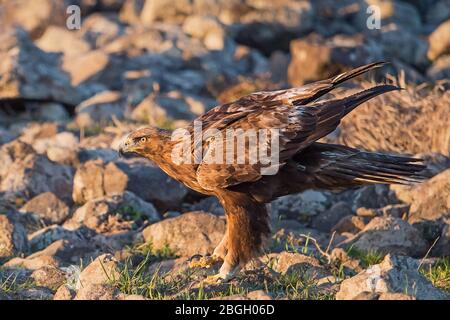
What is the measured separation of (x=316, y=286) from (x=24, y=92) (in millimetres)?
10230

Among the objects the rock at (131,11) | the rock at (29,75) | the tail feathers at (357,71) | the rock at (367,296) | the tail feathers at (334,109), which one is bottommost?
the rock at (367,296)

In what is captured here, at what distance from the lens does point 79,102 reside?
57.8 ft

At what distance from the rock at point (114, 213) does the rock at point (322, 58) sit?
882 cm

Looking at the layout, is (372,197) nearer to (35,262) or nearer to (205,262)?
(205,262)

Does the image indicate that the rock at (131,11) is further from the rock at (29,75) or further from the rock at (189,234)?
the rock at (189,234)

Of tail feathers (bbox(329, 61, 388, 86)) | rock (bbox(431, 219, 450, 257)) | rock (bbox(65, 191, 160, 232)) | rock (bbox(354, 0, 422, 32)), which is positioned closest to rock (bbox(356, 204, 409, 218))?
rock (bbox(431, 219, 450, 257))

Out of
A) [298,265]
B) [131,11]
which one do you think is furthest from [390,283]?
[131,11]

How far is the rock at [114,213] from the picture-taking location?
10320 mm

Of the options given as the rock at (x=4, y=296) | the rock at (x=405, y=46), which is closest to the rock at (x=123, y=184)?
the rock at (x=4, y=296)

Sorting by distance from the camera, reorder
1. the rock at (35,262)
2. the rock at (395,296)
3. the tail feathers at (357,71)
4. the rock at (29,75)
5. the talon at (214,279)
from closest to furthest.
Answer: the rock at (395,296) → the talon at (214,279) → the tail feathers at (357,71) → the rock at (35,262) → the rock at (29,75)

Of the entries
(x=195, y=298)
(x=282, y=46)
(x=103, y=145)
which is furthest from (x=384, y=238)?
(x=282, y=46)

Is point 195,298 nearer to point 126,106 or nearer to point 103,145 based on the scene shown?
point 103,145

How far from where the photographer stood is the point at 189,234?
9.31m
